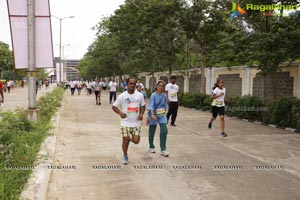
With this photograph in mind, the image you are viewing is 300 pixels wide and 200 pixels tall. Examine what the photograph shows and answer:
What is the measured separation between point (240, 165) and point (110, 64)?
34.7 m

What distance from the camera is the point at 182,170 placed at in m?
5.60

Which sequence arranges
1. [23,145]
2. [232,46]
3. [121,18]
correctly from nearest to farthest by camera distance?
[23,145] < [232,46] < [121,18]

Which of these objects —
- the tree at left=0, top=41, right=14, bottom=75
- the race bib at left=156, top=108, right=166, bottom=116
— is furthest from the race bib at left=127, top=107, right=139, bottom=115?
the tree at left=0, top=41, right=14, bottom=75

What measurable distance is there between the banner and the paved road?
7.11 feet

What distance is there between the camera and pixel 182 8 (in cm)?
1647

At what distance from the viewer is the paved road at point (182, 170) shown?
4531 millimetres

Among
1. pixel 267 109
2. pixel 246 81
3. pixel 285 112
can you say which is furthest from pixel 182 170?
pixel 246 81

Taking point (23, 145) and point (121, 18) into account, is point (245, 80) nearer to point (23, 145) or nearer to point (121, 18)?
point (121, 18)

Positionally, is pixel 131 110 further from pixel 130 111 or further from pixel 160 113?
pixel 160 113

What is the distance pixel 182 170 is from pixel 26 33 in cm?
583

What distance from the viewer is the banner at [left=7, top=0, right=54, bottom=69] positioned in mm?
8664

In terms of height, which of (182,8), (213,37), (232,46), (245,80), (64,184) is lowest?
(64,184)

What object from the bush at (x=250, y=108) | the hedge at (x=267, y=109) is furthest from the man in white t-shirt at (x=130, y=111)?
the bush at (x=250, y=108)

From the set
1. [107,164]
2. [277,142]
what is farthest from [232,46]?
[107,164]
